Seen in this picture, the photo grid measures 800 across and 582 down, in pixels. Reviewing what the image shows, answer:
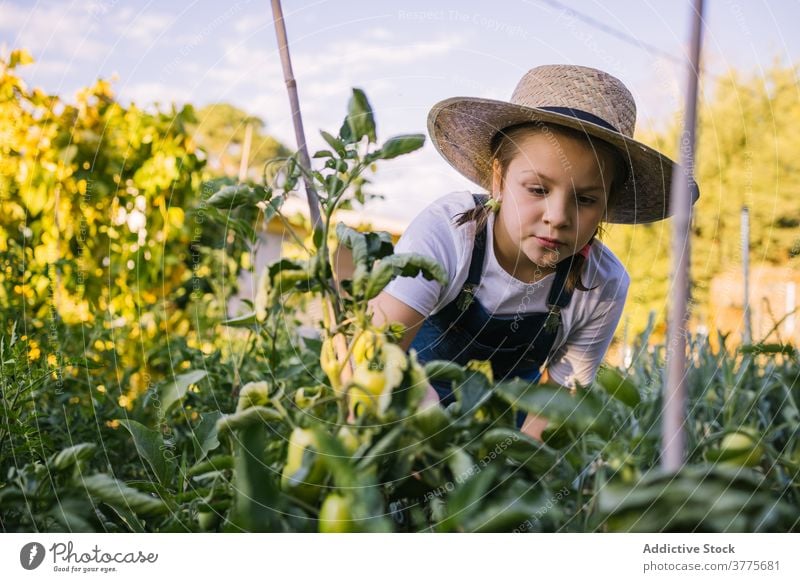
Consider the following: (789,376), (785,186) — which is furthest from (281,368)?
(785,186)

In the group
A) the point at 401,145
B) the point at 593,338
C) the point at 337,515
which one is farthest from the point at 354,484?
the point at 593,338

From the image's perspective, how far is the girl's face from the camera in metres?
0.85

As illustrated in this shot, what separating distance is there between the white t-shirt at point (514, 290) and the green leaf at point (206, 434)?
41 cm

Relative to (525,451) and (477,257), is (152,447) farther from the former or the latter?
(477,257)

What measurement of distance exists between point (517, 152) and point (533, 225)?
0.29 ft

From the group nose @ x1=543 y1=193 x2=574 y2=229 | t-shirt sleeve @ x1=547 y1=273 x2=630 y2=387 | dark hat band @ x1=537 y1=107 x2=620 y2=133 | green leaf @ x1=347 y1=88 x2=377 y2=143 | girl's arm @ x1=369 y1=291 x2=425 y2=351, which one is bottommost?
t-shirt sleeve @ x1=547 y1=273 x2=630 y2=387

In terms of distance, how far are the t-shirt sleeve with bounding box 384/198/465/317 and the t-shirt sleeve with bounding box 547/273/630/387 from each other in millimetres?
247

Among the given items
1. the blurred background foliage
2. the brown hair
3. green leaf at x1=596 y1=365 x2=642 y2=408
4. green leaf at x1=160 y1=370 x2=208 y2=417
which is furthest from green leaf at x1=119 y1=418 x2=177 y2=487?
the blurred background foliage

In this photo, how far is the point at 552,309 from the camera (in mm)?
1116

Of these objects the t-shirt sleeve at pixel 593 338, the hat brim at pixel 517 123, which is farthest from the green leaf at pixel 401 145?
the t-shirt sleeve at pixel 593 338

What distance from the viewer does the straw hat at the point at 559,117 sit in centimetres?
86

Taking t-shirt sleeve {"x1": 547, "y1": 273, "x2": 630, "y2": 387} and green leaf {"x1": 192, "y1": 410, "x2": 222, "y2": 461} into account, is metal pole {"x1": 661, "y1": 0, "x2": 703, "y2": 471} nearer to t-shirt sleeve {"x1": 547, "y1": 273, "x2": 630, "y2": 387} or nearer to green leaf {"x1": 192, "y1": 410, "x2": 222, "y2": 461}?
green leaf {"x1": 192, "y1": 410, "x2": 222, "y2": 461}
